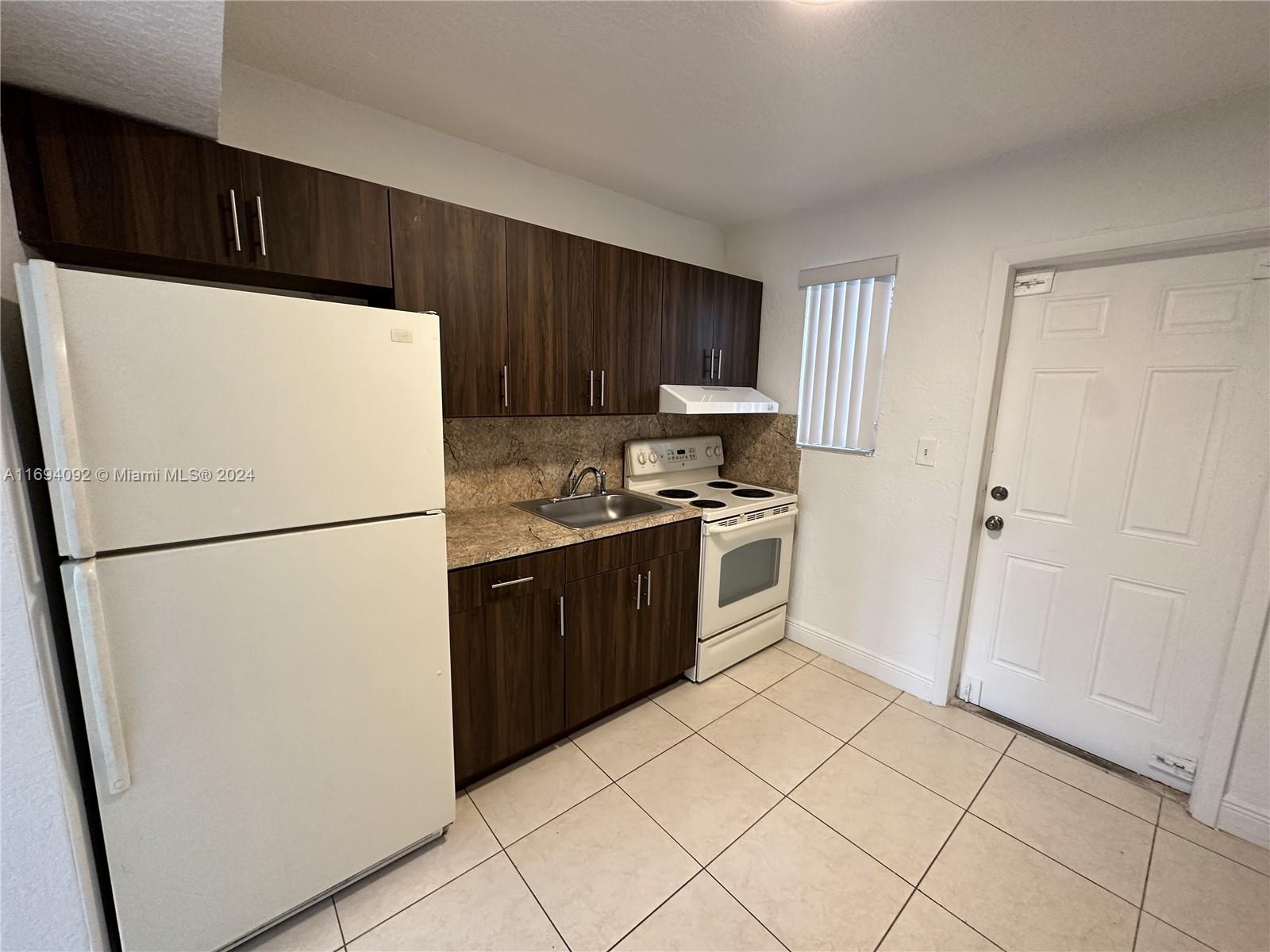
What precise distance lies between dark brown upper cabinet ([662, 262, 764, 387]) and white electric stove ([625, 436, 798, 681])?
1.55 feet

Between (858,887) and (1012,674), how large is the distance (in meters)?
1.36

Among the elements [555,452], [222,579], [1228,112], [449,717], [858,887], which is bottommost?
[858,887]

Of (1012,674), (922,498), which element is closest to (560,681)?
(922,498)

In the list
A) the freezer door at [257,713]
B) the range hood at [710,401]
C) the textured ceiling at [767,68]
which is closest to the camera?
the freezer door at [257,713]

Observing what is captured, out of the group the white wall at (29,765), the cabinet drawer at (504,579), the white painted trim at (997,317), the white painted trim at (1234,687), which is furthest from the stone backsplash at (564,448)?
the white painted trim at (1234,687)

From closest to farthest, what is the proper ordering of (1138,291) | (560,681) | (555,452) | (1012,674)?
1. (1138,291)
2. (560,681)
3. (1012,674)
4. (555,452)

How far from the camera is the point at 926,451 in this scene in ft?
7.60

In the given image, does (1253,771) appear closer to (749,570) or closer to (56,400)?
(749,570)

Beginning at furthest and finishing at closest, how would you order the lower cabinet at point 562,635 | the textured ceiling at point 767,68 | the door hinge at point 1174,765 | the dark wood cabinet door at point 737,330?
the dark wood cabinet door at point 737,330 < the door hinge at point 1174,765 < the lower cabinet at point 562,635 < the textured ceiling at point 767,68

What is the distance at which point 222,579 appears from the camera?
1123 millimetres

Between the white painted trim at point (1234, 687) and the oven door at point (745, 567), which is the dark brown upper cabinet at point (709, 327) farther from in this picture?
the white painted trim at point (1234, 687)

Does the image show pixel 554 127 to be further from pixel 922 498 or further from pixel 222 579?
pixel 922 498

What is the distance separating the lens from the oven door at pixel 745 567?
95.7 inches

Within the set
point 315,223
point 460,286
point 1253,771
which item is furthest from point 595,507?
point 1253,771
